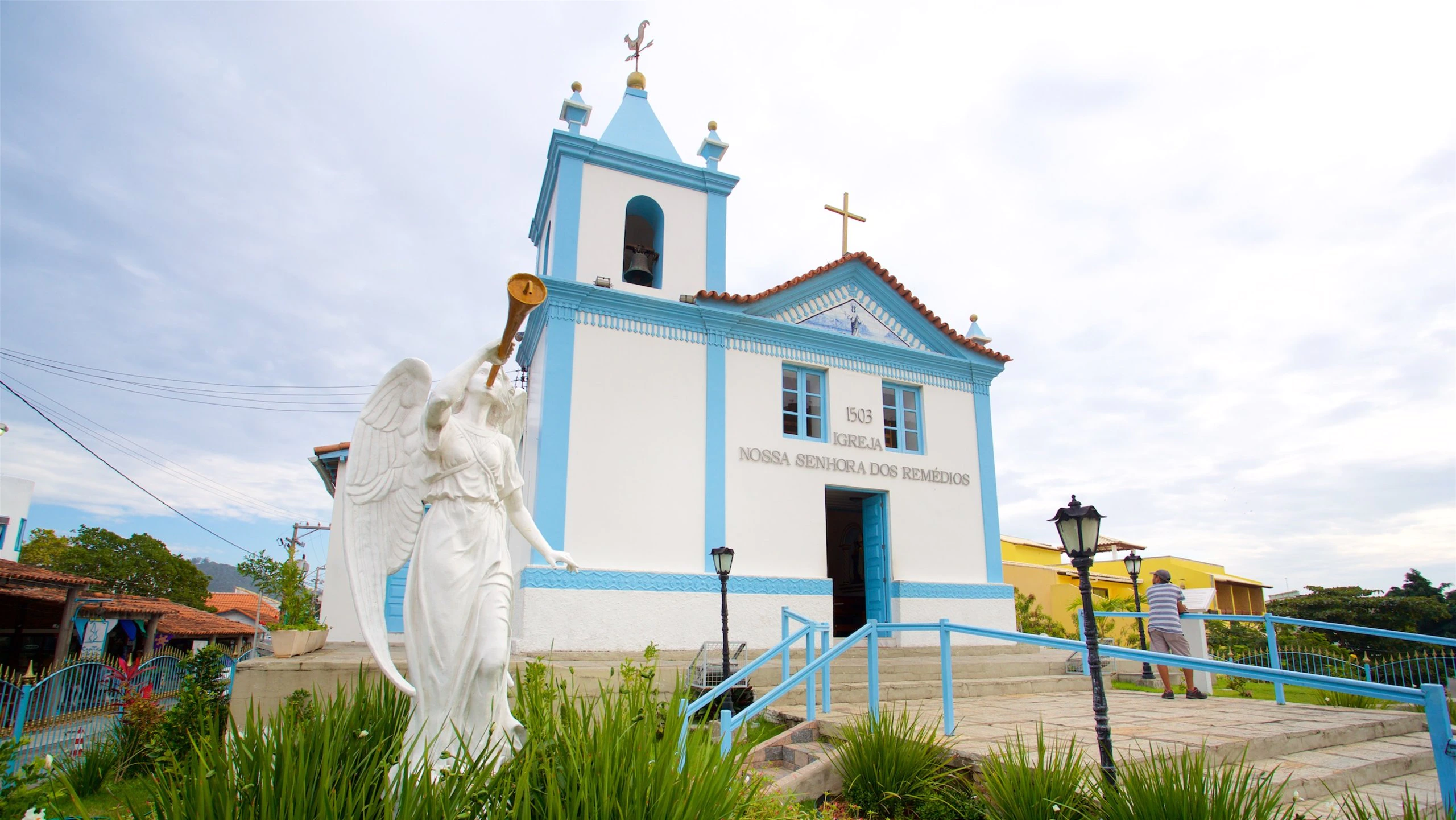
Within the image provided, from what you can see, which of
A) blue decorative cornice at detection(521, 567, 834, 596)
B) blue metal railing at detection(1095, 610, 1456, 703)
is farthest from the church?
blue metal railing at detection(1095, 610, 1456, 703)

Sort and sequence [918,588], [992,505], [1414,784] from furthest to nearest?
[992,505] → [918,588] → [1414,784]

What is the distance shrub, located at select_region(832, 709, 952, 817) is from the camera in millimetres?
4926

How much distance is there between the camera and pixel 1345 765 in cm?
532

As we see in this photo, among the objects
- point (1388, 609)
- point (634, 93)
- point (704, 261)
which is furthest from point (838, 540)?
point (1388, 609)

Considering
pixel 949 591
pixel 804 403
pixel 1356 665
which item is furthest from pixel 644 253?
pixel 1356 665

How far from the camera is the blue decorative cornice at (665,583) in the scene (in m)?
9.63

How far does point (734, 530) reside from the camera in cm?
1095

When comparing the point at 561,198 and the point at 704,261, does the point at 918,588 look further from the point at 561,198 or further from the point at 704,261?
the point at 561,198

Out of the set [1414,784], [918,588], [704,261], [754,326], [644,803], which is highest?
[704,261]

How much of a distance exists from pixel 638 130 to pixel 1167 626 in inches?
416

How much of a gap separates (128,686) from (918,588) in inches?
398

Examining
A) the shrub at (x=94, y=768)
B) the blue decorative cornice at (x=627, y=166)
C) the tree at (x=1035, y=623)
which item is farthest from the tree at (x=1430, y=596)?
the shrub at (x=94, y=768)

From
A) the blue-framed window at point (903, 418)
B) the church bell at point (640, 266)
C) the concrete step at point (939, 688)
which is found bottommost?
the concrete step at point (939, 688)

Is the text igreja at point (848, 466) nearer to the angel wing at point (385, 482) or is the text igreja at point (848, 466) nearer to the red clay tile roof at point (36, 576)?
the angel wing at point (385, 482)
